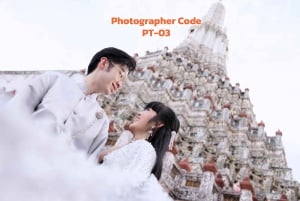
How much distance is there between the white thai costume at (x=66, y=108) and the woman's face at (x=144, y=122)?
253mm

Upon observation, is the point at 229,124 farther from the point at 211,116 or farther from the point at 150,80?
the point at 150,80

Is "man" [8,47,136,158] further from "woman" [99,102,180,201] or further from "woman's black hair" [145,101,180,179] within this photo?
"woman's black hair" [145,101,180,179]

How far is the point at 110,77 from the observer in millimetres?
2965

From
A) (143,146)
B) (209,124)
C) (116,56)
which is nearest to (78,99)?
(116,56)

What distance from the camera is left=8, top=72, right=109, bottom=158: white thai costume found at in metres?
2.41

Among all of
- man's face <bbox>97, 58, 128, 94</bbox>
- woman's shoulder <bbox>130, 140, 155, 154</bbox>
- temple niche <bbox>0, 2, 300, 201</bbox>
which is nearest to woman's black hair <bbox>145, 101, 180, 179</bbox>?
woman's shoulder <bbox>130, 140, 155, 154</bbox>

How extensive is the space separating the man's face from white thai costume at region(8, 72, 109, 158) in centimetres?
13

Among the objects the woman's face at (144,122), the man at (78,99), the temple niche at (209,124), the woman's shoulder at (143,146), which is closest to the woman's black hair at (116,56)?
the man at (78,99)

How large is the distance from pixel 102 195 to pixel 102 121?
36.4 inches

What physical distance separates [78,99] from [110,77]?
0.34m

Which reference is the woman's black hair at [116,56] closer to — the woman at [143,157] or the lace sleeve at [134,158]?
the woman at [143,157]

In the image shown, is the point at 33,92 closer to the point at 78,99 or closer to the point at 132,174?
the point at 78,99

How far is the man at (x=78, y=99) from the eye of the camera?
243 cm

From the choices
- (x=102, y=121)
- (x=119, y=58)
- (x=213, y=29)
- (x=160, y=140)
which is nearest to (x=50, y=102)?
(x=102, y=121)
